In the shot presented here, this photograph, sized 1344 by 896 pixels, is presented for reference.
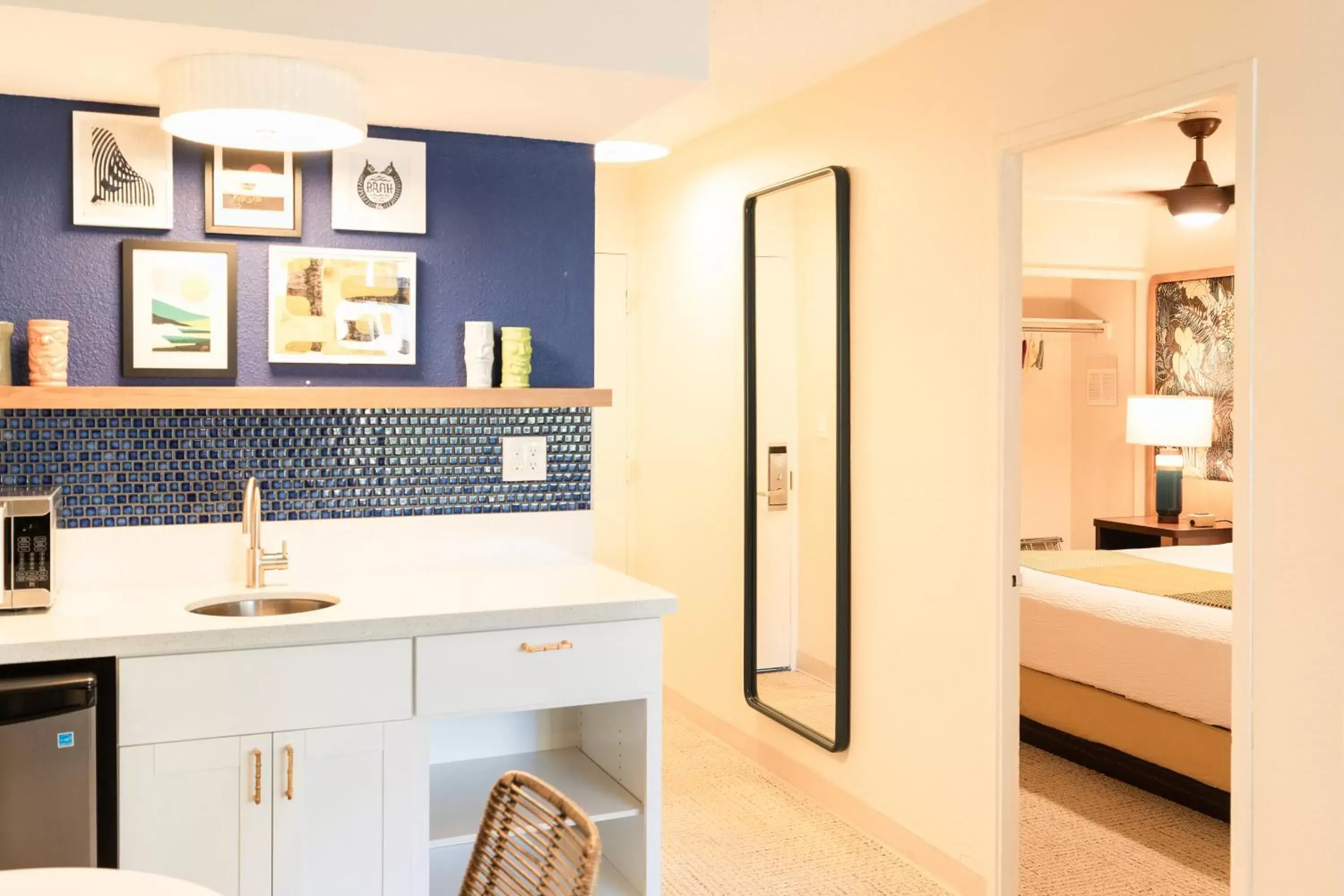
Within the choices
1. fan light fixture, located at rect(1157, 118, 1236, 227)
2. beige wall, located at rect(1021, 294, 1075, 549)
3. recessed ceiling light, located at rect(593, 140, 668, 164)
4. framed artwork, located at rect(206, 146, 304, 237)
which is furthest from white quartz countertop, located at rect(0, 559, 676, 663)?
beige wall, located at rect(1021, 294, 1075, 549)

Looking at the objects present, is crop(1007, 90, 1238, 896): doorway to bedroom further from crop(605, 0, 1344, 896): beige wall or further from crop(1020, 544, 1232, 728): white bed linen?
crop(605, 0, 1344, 896): beige wall

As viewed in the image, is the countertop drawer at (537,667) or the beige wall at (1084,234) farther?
the beige wall at (1084,234)

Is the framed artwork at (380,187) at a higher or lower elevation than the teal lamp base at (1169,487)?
higher

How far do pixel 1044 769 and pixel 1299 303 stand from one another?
2509 mm

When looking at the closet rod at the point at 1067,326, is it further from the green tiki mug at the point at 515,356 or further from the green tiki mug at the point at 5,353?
the green tiki mug at the point at 5,353

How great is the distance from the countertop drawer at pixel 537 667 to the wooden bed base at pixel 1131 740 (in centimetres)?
193

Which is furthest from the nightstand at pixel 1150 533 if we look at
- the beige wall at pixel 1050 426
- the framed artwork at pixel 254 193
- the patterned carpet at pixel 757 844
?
the framed artwork at pixel 254 193

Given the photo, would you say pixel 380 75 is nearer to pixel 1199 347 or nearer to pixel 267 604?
pixel 267 604

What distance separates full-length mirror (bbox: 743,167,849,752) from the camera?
146 inches

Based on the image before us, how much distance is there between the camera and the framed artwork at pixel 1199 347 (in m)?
5.88

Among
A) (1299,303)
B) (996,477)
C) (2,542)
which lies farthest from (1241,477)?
(2,542)

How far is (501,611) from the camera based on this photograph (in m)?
2.53

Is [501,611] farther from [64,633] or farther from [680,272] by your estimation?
[680,272]

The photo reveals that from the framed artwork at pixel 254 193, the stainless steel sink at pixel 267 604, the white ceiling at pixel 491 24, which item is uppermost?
the white ceiling at pixel 491 24
